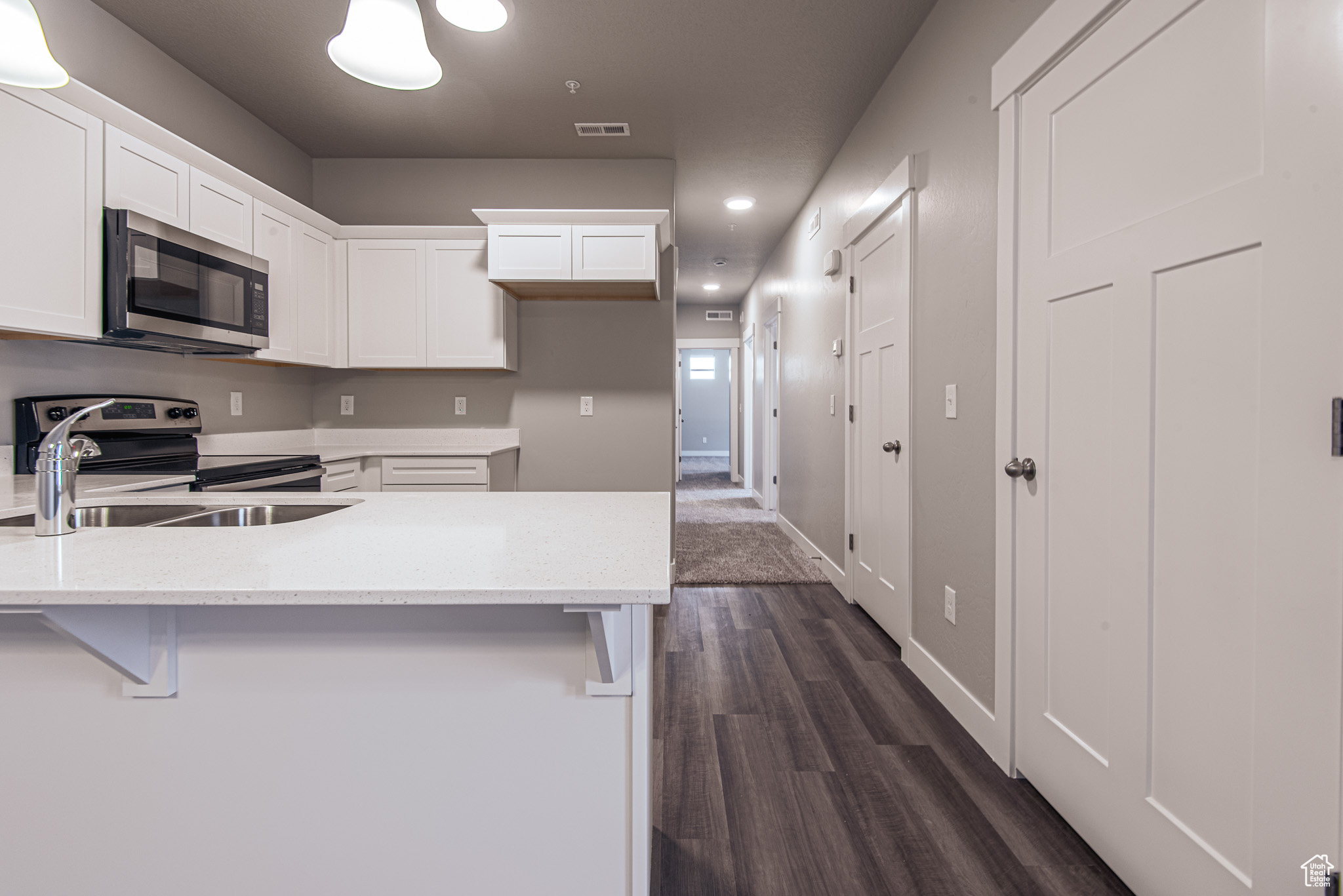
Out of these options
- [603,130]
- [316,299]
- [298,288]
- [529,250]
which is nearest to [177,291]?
[298,288]

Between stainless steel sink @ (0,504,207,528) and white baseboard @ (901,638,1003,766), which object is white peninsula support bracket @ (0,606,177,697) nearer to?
stainless steel sink @ (0,504,207,528)

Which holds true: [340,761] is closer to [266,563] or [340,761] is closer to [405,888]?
[405,888]

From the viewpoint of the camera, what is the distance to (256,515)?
147 cm

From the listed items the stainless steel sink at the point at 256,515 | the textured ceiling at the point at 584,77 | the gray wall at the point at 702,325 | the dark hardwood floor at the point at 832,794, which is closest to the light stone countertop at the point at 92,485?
the stainless steel sink at the point at 256,515

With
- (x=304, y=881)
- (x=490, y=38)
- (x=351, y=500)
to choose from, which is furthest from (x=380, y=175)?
(x=304, y=881)

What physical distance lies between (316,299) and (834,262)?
2.82m

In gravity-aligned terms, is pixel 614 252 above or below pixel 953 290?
above

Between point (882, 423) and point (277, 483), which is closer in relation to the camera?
point (277, 483)

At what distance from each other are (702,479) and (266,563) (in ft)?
28.4

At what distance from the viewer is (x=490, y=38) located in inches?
98.5

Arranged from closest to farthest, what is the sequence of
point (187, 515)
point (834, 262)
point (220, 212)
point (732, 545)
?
point (187, 515) → point (220, 212) → point (834, 262) → point (732, 545)

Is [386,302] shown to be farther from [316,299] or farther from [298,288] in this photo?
[298,288]

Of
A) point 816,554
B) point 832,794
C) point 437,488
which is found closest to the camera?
point 832,794

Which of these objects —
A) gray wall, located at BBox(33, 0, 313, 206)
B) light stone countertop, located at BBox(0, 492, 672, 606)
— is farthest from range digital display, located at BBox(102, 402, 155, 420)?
light stone countertop, located at BBox(0, 492, 672, 606)
